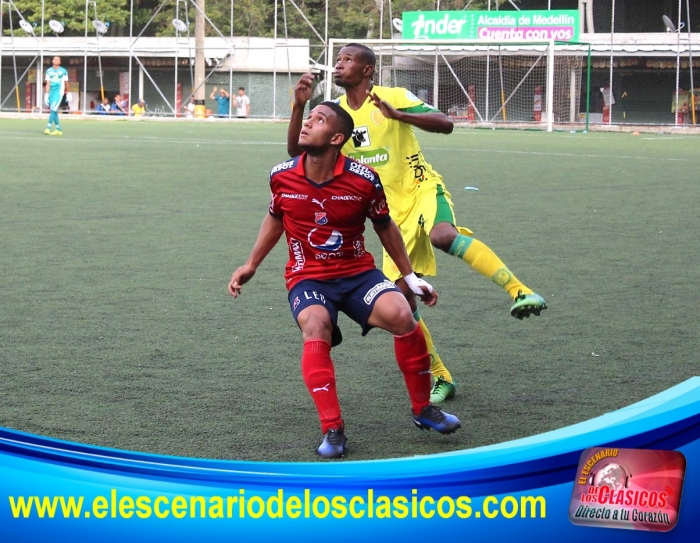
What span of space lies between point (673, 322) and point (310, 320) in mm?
3506

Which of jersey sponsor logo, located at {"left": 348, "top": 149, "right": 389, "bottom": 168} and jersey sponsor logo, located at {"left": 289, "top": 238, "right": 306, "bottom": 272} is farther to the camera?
jersey sponsor logo, located at {"left": 348, "top": 149, "right": 389, "bottom": 168}

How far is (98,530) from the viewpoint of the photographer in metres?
2.31

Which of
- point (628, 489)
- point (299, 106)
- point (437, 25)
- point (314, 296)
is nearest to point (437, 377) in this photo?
point (314, 296)

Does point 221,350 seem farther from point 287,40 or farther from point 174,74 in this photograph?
point 174,74

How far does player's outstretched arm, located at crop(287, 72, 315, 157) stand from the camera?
5121 mm

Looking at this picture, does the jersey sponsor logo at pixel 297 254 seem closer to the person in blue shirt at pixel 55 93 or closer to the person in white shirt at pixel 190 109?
the person in blue shirt at pixel 55 93

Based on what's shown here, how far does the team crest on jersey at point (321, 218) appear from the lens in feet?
15.8

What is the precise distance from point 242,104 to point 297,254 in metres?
45.9

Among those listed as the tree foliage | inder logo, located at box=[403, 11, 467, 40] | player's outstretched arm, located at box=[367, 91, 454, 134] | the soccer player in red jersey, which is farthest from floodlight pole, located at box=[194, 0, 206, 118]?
the soccer player in red jersey

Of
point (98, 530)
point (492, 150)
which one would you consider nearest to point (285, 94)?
point (492, 150)

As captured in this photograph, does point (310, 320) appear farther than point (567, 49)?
No

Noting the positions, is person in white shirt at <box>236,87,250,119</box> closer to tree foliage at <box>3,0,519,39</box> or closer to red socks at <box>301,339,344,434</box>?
tree foliage at <box>3,0,519,39</box>

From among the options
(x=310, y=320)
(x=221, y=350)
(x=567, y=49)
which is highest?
(x=567, y=49)

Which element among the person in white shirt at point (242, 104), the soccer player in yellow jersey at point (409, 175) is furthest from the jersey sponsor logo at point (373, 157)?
the person in white shirt at point (242, 104)
